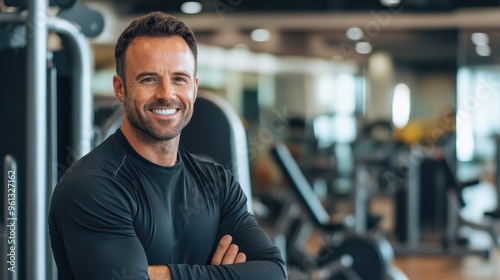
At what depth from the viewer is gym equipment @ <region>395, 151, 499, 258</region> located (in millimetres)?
6000

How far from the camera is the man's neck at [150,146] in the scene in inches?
58.4

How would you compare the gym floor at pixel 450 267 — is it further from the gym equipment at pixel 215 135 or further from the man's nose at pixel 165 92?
the man's nose at pixel 165 92

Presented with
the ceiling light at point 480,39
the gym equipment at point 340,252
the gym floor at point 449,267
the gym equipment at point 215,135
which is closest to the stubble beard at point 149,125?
the gym equipment at point 215,135

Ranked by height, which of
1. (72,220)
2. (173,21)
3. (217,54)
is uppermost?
(217,54)

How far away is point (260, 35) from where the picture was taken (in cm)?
860

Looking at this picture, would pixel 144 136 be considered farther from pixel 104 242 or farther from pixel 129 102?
pixel 104 242

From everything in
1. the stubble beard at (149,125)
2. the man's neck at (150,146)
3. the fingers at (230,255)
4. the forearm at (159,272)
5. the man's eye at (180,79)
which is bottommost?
the forearm at (159,272)

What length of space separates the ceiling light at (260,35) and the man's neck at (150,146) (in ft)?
23.4

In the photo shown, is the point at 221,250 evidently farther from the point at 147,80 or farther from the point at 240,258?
the point at 147,80

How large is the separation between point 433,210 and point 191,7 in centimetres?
326

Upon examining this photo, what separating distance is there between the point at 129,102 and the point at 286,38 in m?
7.26

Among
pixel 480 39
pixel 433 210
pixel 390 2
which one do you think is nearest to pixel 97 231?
pixel 433 210

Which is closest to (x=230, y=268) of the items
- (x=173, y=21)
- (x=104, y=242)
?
(x=104, y=242)

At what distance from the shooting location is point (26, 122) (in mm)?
1875
